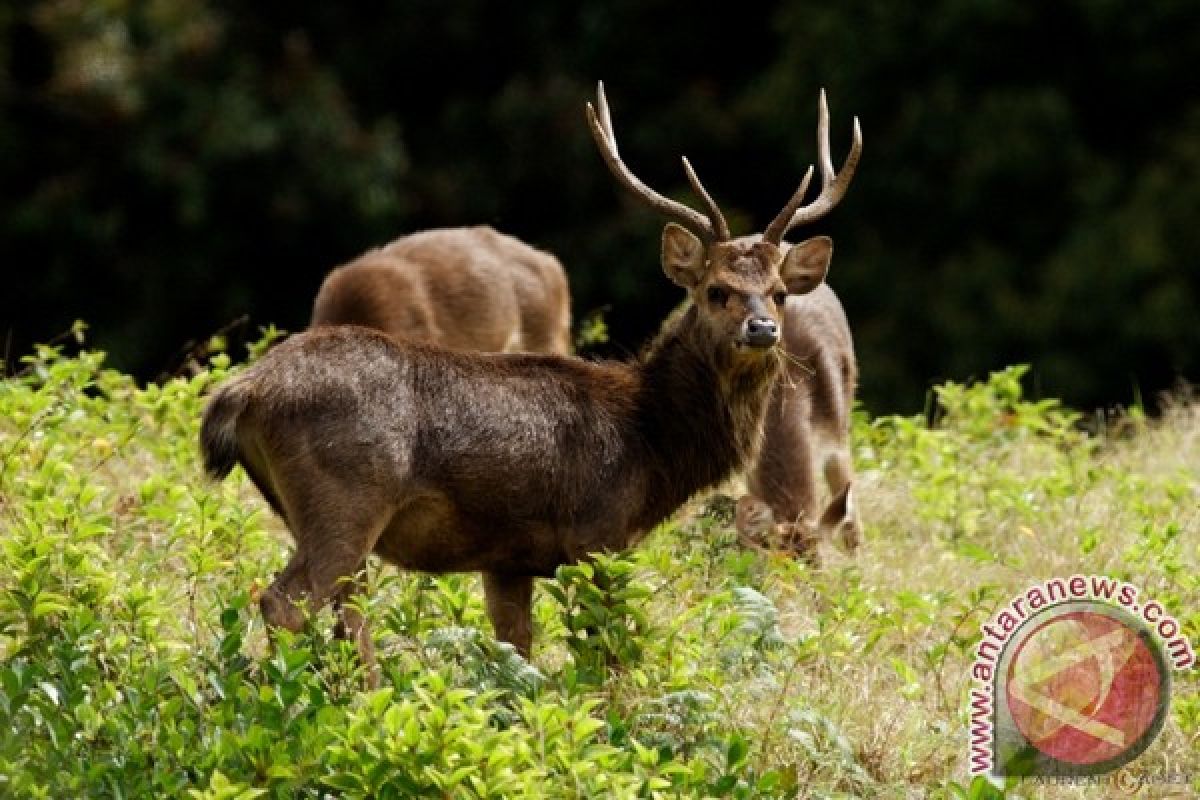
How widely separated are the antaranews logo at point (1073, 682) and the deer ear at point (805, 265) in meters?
1.15

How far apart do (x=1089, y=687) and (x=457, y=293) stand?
5573mm

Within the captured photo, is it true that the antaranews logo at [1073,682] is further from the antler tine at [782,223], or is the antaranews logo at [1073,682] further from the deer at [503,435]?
the antler tine at [782,223]

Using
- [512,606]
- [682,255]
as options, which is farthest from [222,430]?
[682,255]

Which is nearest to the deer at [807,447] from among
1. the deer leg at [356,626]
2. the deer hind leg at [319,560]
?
the deer leg at [356,626]

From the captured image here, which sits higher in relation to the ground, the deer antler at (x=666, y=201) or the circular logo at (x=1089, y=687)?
the deer antler at (x=666, y=201)

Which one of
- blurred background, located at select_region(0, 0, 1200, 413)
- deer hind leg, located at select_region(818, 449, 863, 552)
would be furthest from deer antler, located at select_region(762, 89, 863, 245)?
blurred background, located at select_region(0, 0, 1200, 413)

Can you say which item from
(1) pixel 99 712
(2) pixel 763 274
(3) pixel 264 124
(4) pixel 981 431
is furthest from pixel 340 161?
(1) pixel 99 712

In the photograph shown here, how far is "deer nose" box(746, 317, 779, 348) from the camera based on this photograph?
6789 mm

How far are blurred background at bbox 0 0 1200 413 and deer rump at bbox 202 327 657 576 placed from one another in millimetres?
9478

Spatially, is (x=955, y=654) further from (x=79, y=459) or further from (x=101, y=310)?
(x=101, y=310)

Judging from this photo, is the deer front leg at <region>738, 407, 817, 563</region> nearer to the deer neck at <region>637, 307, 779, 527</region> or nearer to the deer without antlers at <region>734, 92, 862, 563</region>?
the deer without antlers at <region>734, 92, 862, 563</region>

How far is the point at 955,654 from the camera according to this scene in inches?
286

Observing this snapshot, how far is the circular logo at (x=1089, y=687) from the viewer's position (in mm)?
6531

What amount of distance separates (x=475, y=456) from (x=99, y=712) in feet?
4.05
